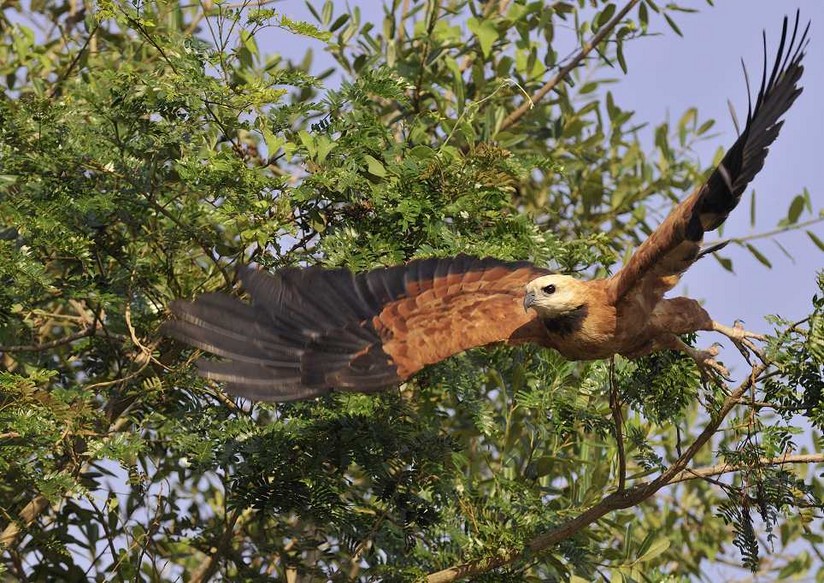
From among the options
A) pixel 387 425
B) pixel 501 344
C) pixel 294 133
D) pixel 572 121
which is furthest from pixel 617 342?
pixel 572 121

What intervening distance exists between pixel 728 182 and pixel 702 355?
1116 mm

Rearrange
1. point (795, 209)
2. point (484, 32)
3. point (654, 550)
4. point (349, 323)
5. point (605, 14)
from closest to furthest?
point (349, 323) < point (654, 550) < point (795, 209) < point (484, 32) < point (605, 14)

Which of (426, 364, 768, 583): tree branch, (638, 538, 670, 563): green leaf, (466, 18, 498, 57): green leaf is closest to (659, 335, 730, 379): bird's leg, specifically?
(426, 364, 768, 583): tree branch

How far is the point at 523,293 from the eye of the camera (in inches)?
234

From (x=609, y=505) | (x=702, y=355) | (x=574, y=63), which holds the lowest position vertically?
(x=609, y=505)

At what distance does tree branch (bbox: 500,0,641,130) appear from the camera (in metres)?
6.86

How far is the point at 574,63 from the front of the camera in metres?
6.95

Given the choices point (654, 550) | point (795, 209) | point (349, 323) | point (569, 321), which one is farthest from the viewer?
point (795, 209)

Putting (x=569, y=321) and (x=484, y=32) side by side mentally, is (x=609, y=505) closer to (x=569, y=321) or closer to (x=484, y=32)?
(x=569, y=321)

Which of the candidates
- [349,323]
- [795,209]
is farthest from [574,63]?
[349,323]

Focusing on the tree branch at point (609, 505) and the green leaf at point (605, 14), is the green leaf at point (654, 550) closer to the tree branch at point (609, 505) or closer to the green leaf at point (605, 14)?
the tree branch at point (609, 505)

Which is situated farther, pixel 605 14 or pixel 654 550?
pixel 605 14

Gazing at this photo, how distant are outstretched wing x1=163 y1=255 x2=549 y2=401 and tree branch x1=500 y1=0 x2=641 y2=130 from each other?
1.16m

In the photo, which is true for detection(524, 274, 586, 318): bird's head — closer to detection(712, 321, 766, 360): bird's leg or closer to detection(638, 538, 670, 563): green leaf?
detection(712, 321, 766, 360): bird's leg
